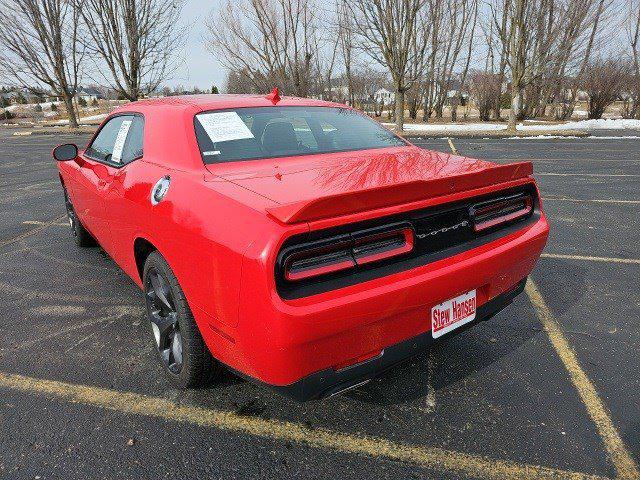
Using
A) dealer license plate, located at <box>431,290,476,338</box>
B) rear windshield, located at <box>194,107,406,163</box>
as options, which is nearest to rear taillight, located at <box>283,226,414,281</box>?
dealer license plate, located at <box>431,290,476,338</box>

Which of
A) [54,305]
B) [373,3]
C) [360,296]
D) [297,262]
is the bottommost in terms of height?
[54,305]

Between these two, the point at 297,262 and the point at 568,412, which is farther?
the point at 568,412

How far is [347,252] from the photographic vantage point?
169 cm

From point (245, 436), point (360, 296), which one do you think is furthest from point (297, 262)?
point (245, 436)

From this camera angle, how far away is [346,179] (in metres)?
1.97

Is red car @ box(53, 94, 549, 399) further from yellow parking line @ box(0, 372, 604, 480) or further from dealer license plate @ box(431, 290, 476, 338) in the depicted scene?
yellow parking line @ box(0, 372, 604, 480)

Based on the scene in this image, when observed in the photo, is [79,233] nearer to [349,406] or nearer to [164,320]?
[164,320]

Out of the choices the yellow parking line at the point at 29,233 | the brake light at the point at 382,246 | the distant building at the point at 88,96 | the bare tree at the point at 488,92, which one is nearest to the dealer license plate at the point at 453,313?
the brake light at the point at 382,246

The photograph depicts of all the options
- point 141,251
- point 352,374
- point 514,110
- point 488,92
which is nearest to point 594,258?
point 352,374

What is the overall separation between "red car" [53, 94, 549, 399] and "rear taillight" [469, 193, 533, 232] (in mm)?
10

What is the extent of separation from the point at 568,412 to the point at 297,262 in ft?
5.23

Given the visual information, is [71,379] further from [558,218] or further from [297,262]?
[558,218]

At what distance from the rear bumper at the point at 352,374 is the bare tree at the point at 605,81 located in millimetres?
31250

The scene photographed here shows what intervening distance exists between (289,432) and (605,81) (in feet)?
105
